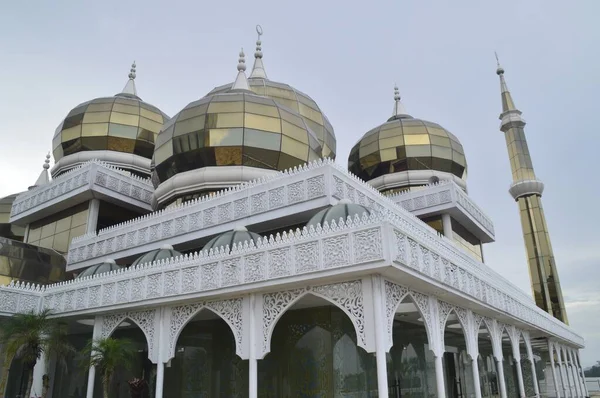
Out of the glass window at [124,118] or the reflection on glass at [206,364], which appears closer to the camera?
the reflection on glass at [206,364]

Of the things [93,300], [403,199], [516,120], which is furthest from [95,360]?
[516,120]

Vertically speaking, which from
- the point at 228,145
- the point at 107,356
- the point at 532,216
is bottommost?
the point at 107,356

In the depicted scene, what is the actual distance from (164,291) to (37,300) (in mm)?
6342

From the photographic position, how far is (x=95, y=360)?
42.2ft

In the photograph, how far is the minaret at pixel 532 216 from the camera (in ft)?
110

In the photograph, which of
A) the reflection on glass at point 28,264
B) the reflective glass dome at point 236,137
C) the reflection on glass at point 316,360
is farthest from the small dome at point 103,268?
the reflection on glass at point 316,360

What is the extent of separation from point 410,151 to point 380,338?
70.3 ft

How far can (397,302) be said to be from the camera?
9734 mm

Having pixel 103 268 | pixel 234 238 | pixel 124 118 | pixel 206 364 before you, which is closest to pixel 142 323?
pixel 206 364

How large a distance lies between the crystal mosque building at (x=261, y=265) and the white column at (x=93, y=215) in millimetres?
102

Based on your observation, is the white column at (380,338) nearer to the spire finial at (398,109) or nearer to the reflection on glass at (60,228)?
the reflection on glass at (60,228)

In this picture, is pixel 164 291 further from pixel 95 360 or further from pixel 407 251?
pixel 407 251

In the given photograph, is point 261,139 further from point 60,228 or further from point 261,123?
point 60,228

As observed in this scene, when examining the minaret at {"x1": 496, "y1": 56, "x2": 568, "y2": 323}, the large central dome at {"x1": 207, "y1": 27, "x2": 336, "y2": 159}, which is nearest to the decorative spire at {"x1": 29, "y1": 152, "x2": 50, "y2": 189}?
the large central dome at {"x1": 207, "y1": 27, "x2": 336, "y2": 159}
